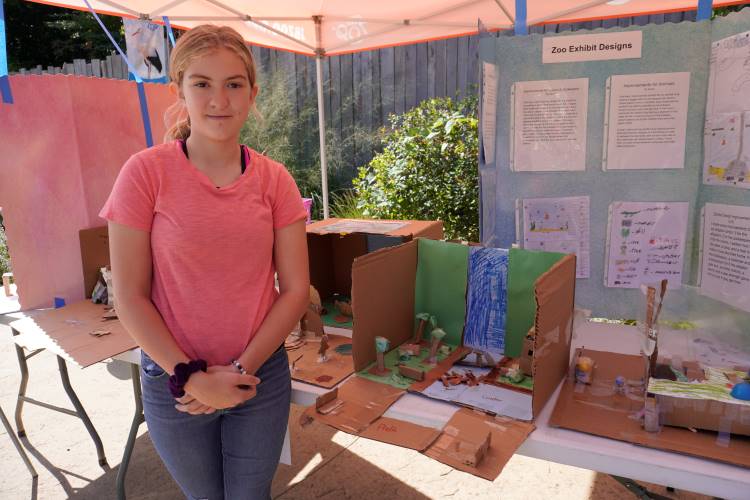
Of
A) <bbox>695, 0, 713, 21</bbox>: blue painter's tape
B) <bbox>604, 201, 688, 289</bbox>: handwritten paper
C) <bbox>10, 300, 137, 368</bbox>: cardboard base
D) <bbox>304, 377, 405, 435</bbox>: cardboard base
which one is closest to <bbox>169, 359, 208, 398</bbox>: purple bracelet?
<bbox>304, 377, 405, 435</bbox>: cardboard base

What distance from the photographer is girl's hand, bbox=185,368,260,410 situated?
1177mm

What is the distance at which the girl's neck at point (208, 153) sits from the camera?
1.28 m

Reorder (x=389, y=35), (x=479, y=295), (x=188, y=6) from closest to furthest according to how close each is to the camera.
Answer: (x=479, y=295)
(x=188, y=6)
(x=389, y=35)

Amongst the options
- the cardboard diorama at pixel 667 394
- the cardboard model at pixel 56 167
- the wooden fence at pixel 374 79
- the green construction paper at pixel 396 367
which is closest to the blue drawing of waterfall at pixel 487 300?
the green construction paper at pixel 396 367

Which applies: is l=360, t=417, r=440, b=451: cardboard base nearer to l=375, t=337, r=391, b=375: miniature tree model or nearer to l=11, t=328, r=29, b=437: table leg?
l=375, t=337, r=391, b=375: miniature tree model

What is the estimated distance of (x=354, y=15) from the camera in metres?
3.67

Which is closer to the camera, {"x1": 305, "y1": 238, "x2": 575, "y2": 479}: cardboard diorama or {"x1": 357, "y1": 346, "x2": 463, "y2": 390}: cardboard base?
{"x1": 305, "y1": 238, "x2": 575, "y2": 479}: cardboard diorama

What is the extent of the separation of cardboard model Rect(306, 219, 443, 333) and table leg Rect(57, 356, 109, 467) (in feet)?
4.21

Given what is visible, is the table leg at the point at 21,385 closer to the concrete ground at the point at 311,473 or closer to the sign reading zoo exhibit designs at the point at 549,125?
the concrete ground at the point at 311,473

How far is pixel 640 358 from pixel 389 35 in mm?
3110

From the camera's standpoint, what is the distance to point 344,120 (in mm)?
6352

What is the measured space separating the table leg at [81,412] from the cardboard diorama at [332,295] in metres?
1.28

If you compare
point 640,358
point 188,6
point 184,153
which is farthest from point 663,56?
point 188,6

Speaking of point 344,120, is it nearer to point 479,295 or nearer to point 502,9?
point 502,9
